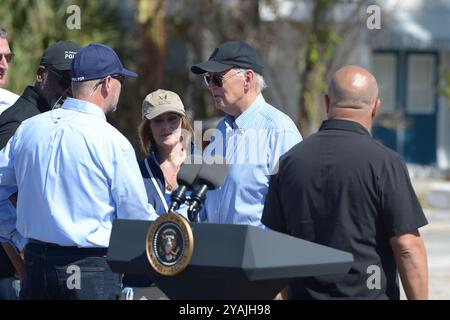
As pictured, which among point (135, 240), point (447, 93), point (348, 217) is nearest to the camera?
point (135, 240)

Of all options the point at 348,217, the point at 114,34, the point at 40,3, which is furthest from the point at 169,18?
the point at 348,217

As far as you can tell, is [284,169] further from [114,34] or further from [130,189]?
[114,34]

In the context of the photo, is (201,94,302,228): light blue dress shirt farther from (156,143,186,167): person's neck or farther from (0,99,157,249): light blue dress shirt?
(156,143,186,167): person's neck

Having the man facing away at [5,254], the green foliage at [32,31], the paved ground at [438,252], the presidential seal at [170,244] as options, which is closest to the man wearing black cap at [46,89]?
the man facing away at [5,254]

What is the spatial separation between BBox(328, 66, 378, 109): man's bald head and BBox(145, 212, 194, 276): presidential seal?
959 millimetres

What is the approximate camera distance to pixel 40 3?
56.3 feet

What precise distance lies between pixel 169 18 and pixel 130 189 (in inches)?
636

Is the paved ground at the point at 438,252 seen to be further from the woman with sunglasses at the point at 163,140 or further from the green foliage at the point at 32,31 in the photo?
the green foliage at the point at 32,31

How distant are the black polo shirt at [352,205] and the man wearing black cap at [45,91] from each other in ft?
5.62

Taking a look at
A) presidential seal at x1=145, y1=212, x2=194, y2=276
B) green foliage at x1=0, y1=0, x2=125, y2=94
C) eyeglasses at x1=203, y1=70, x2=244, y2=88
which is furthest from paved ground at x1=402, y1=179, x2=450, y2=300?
green foliage at x1=0, y1=0, x2=125, y2=94

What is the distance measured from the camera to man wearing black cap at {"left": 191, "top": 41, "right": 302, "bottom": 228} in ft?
16.2

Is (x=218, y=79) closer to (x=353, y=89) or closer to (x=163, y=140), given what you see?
(x=163, y=140)

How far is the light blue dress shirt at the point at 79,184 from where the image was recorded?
4.37 meters

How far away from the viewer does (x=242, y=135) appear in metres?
5.12
